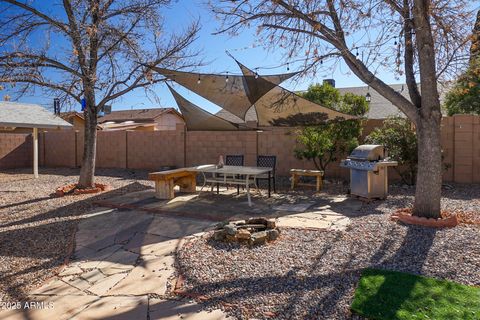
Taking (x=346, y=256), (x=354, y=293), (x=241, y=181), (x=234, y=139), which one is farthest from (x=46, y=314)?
(x=234, y=139)

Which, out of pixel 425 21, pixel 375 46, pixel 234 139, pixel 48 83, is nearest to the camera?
pixel 425 21

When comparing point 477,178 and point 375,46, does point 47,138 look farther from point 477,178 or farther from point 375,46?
point 477,178

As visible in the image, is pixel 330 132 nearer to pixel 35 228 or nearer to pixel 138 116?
pixel 35 228

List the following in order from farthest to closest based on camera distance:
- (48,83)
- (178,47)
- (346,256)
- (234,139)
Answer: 1. (234,139)
2. (178,47)
3. (48,83)
4. (346,256)

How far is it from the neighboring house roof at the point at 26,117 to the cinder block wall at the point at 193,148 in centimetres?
138

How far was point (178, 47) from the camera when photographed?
27.1 feet

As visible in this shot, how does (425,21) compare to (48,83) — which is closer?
(425,21)

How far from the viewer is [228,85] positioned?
22.8 feet

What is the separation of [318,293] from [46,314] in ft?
7.16

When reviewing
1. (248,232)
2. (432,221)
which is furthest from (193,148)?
(432,221)

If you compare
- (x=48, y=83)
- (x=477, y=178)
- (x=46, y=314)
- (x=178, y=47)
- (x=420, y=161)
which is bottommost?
(x=46, y=314)

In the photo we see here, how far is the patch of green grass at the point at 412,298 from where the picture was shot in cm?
251

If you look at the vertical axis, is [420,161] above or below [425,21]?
below

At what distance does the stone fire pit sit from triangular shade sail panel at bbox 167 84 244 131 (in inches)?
141
